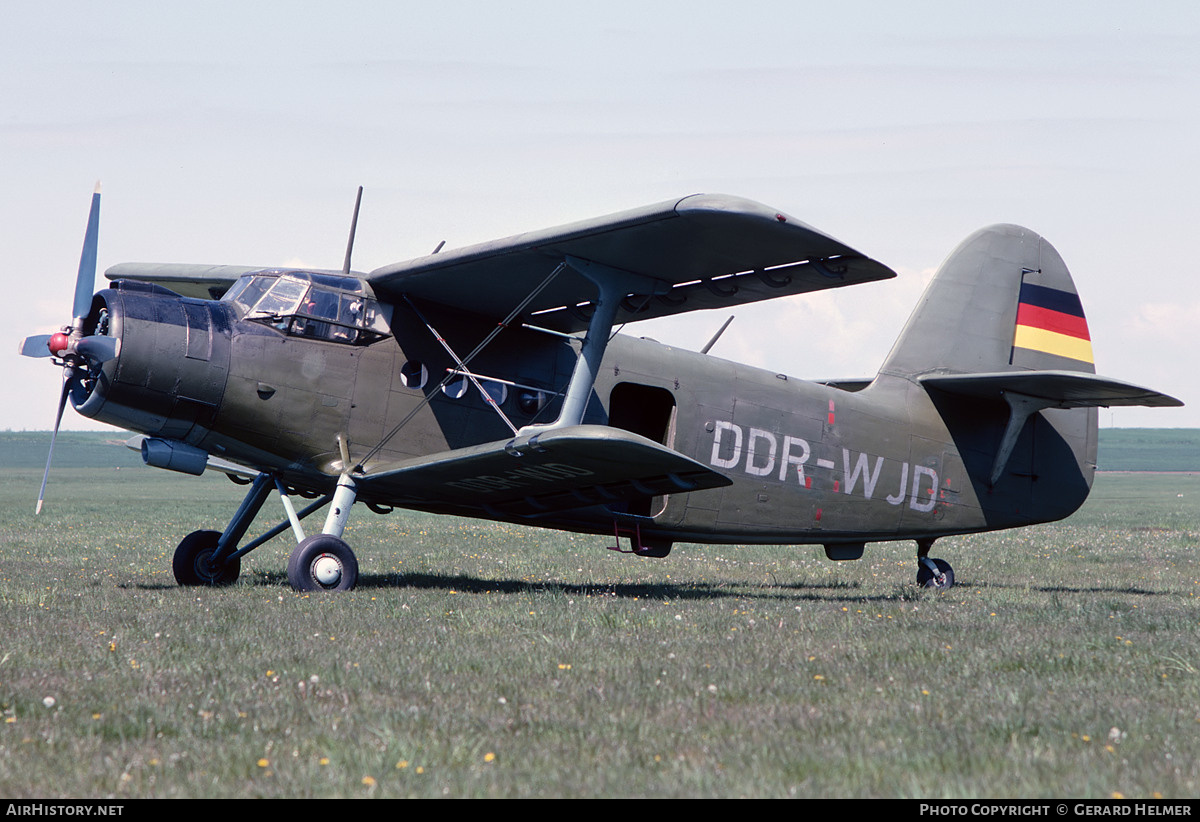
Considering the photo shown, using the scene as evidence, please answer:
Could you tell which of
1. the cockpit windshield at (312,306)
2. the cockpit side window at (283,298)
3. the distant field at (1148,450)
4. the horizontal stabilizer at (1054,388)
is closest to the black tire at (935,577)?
the horizontal stabilizer at (1054,388)

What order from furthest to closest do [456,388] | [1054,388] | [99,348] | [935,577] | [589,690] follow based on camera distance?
[935,577]
[1054,388]
[456,388]
[99,348]
[589,690]

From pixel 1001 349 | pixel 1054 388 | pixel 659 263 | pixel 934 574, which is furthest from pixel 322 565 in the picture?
pixel 1001 349

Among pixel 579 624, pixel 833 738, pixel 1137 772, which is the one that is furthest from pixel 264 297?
pixel 1137 772

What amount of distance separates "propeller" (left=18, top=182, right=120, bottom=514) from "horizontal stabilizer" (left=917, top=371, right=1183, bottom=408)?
30.0ft

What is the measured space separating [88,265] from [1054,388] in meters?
10.2

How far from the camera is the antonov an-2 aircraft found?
968 cm

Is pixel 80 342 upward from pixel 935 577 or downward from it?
upward

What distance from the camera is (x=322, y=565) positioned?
10078mm

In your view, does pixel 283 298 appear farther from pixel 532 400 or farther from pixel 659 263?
pixel 659 263

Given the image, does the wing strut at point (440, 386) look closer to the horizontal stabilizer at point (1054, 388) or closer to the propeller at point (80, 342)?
the propeller at point (80, 342)

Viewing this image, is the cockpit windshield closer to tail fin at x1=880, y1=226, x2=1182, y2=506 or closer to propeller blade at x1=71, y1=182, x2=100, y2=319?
propeller blade at x1=71, y1=182, x2=100, y2=319

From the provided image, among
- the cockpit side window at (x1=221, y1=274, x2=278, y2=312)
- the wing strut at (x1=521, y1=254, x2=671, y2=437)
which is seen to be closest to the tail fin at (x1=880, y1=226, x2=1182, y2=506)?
the wing strut at (x1=521, y1=254, x2=671, y2=437)

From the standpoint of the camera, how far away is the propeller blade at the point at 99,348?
31.2 ft

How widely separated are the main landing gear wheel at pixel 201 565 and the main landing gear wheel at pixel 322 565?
1784mm
